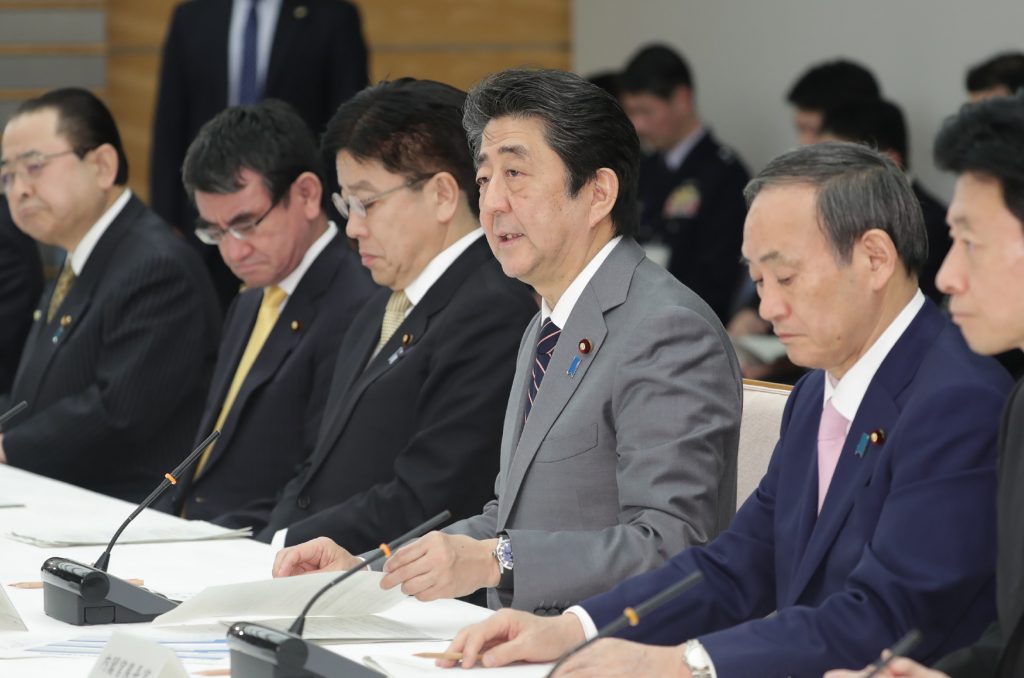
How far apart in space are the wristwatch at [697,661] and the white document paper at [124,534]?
4.06 feet

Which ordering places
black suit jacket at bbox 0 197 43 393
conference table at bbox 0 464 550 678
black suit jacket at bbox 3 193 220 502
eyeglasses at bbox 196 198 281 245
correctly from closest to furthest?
conference table at bbox 0 464 550 678 → eyeglasses at bbox 196 198 281 245 → black suit jacket at bbox 3 193 220 502 → black suit jacket at bbox 0 197 43 393

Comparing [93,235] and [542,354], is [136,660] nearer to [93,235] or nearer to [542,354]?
[542,354]

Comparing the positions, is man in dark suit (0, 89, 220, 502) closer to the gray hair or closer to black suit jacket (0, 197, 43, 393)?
black suit jacket (0, 197, 43, 393)

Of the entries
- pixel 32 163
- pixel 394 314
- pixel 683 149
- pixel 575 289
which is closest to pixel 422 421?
pixel 394 314

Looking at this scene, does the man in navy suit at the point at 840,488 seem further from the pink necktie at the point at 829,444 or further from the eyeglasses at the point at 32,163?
the eyeglasses at the point at 32,163

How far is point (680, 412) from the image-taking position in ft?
8.03

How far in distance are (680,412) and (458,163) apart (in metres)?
0.97

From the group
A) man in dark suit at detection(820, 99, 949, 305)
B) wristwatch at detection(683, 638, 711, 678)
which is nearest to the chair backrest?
wristwatch at detection(683, 638, 711, 678)

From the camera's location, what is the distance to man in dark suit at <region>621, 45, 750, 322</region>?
6488 mm

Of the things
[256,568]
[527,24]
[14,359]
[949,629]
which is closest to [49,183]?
[14,359]

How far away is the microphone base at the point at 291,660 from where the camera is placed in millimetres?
1846

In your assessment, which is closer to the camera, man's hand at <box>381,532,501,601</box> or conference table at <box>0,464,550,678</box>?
conference table at <box>0,464,550,678</box>

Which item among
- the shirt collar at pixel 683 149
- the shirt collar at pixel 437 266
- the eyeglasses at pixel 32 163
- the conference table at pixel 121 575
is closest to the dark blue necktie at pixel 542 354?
the conference table at pixel 121 575

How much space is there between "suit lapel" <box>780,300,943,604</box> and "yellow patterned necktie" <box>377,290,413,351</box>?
4.38 feet
